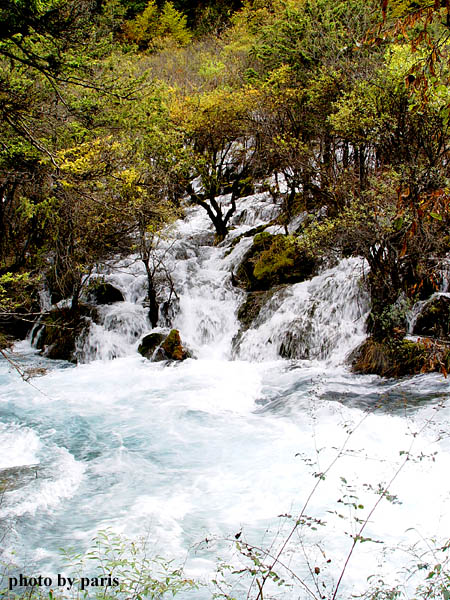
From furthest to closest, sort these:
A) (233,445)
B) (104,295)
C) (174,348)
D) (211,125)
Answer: (211,125) → (104,295) → (174,348) → (233,445)

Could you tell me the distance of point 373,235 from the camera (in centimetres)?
927

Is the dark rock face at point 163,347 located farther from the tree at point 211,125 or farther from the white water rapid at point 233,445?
the tree at point 211,125

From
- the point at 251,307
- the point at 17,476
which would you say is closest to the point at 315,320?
the point at 251,307

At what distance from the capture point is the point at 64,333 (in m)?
12.9

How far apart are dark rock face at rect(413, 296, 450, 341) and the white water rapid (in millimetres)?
975

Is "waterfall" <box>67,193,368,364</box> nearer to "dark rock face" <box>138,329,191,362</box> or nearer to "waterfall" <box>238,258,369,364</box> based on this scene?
"waterfall" <box>238,258,369,364</box>

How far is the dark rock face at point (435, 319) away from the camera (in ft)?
30.6

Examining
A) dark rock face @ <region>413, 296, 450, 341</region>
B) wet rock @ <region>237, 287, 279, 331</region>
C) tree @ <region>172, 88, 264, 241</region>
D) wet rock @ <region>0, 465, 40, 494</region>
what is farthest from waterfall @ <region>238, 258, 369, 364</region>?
wet rock @ <region>0, 465, 40, 494</region>

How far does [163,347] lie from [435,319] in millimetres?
6664

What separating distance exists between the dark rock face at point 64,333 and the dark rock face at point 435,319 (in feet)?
29.1

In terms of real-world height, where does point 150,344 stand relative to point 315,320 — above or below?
below

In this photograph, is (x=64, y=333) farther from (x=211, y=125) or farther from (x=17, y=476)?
(x=211, y=125)

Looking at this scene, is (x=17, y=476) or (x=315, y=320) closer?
(x=17, y=476)

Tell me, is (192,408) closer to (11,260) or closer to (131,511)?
(131,511)
